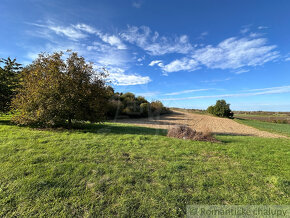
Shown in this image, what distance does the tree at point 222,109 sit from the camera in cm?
3675

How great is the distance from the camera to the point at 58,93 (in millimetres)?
7305

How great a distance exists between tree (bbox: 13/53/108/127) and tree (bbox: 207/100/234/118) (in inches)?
1515

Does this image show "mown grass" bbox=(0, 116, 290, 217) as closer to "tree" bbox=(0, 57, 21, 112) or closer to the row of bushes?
"tree" bbox=(0, 57, 21, 112)

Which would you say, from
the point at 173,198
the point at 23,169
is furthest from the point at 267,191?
the point at 23,169

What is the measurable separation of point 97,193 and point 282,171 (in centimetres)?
487

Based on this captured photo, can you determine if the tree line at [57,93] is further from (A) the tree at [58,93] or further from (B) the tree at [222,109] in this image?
(B) the tree at [222,109]

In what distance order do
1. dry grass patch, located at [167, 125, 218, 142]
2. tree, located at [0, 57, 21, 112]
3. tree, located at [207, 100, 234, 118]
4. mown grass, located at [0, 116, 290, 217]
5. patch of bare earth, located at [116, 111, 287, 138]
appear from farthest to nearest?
tree, located at [207, 100, 234, 118]
patch of bare earth, located at [116, 111, 287, 138]
tree, located at [0, 57, 21, 112]
dry grass patch, located at [167, 125, 218, 142]
mown grass, located at [0, 116, 290, 217]

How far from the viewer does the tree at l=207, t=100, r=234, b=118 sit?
36750 mm

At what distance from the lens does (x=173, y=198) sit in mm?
2277

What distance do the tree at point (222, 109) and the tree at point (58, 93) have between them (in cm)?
3848

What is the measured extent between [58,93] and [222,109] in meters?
40.6

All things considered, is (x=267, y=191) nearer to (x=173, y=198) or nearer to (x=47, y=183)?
(x=173, y=198)

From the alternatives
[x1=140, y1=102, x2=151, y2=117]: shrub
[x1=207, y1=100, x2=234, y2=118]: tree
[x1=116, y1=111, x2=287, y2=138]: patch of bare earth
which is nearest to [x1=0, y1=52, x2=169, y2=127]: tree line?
[x1=116, y1=111, x2=287, y2=138]: patch of bare earth

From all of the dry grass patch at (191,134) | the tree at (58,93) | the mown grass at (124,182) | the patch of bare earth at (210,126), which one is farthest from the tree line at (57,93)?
the patch of bare earth at (210,126)
